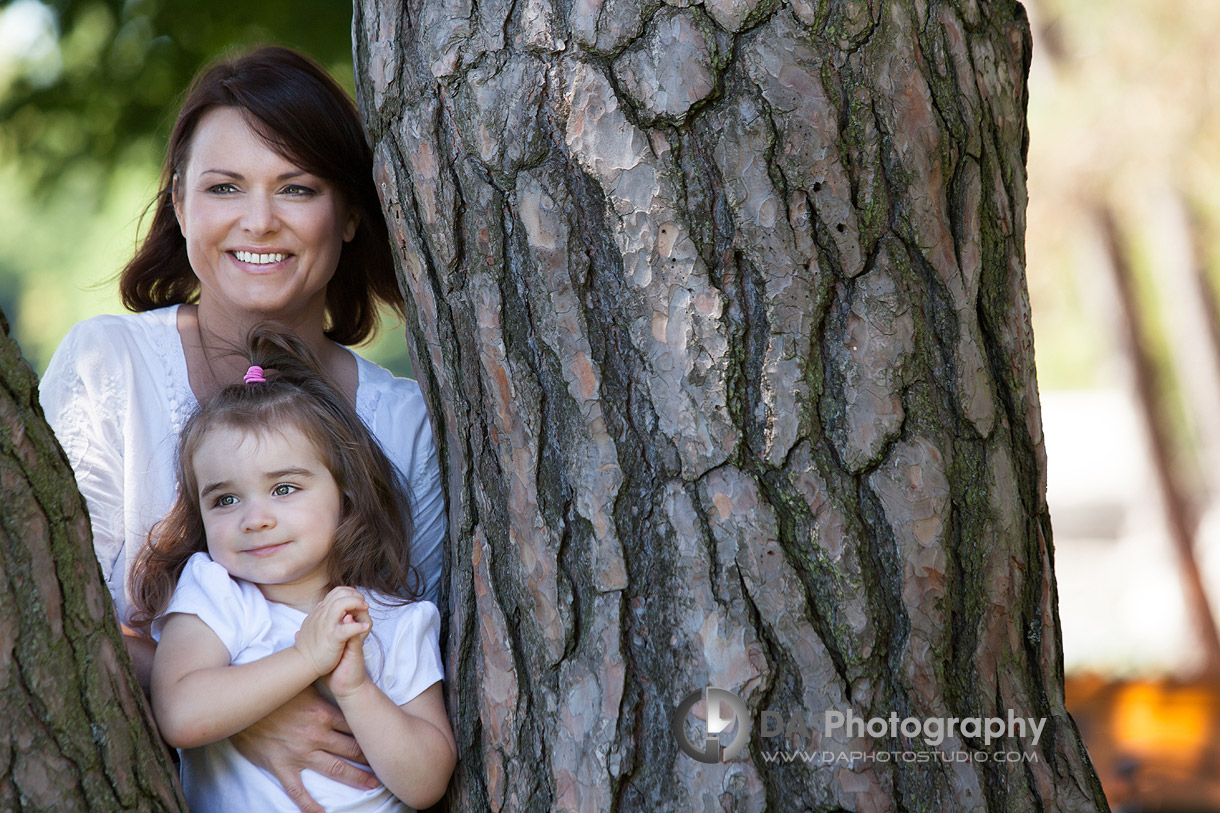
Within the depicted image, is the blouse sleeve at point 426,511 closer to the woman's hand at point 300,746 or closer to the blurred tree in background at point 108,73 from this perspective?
the woman's hand at point 300,746

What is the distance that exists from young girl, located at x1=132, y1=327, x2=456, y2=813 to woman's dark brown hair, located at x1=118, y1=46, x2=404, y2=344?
54cm

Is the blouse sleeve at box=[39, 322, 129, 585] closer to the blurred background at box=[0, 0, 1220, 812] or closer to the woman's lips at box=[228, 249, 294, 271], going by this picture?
the woman's lips at box=[228, 249, 294, 271]

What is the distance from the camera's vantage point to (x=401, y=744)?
166 centimetres

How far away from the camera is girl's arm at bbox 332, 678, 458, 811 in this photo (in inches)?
65.2

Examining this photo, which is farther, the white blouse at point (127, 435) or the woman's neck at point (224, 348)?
the woman's neck at point (224, 348)

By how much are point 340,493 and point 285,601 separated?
0.68ft

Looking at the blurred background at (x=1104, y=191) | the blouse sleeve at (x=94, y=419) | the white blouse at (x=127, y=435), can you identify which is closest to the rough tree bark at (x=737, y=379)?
the white blouse at (x=127, y=435)

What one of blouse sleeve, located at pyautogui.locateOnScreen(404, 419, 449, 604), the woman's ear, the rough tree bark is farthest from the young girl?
the woman's ear

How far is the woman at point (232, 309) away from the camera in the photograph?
A: 2180mm

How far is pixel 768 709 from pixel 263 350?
1285 millimetres

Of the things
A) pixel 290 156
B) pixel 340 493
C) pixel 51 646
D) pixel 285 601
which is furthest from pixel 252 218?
pixel 51 646

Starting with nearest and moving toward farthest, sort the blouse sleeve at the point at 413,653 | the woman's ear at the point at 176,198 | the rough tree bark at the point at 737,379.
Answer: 1. the rough tree bark at the point at 737,379
2. the blouse sleeve at the point at 413,653
3. the woman's ear at the point at 176,198

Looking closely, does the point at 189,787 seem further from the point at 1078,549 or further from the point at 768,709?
the point at 1078,549

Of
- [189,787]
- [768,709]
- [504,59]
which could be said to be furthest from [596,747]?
[504,59]
